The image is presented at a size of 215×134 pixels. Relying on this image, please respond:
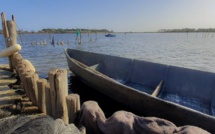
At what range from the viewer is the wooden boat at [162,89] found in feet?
14.3

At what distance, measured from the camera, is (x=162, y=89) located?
718 centimetres

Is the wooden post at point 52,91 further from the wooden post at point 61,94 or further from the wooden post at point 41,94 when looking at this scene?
the wooden post at point 41,94

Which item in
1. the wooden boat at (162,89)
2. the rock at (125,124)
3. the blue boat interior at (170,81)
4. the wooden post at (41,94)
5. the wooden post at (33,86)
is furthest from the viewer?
the blue boat interior at (170,81)

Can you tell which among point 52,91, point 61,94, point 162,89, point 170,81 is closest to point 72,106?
point 61,94

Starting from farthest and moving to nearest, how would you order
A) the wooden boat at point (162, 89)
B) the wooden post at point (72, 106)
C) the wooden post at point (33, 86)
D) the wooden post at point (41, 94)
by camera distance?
the wooden post at point (33, 86), the wooden post at point (41, 94), the wooden boat at point (162, 89), the wooden post at point (72, 106)

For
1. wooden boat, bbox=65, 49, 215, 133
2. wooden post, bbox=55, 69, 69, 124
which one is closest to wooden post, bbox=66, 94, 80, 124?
wooden post, bbox=55, 69, 69, 124

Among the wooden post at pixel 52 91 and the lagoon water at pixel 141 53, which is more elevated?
the wooden post at pixel 52 91

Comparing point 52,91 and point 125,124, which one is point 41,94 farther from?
point 125,124

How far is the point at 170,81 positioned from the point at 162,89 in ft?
1.44

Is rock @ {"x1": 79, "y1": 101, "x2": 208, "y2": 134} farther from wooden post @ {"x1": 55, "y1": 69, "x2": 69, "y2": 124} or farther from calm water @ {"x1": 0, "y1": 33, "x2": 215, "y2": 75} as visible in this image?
calm water @ {"x1": 0, "y1": 33, "x2": 215, "y2": 75}

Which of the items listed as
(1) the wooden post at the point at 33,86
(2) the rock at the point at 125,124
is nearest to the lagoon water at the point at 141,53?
(2) the rock at the point at 125,124

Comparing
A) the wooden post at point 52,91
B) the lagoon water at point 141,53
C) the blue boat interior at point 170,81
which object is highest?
the wooden post at point 52,91

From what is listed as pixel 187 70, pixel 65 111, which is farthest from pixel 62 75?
pixel 187 70

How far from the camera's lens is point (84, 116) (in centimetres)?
365
